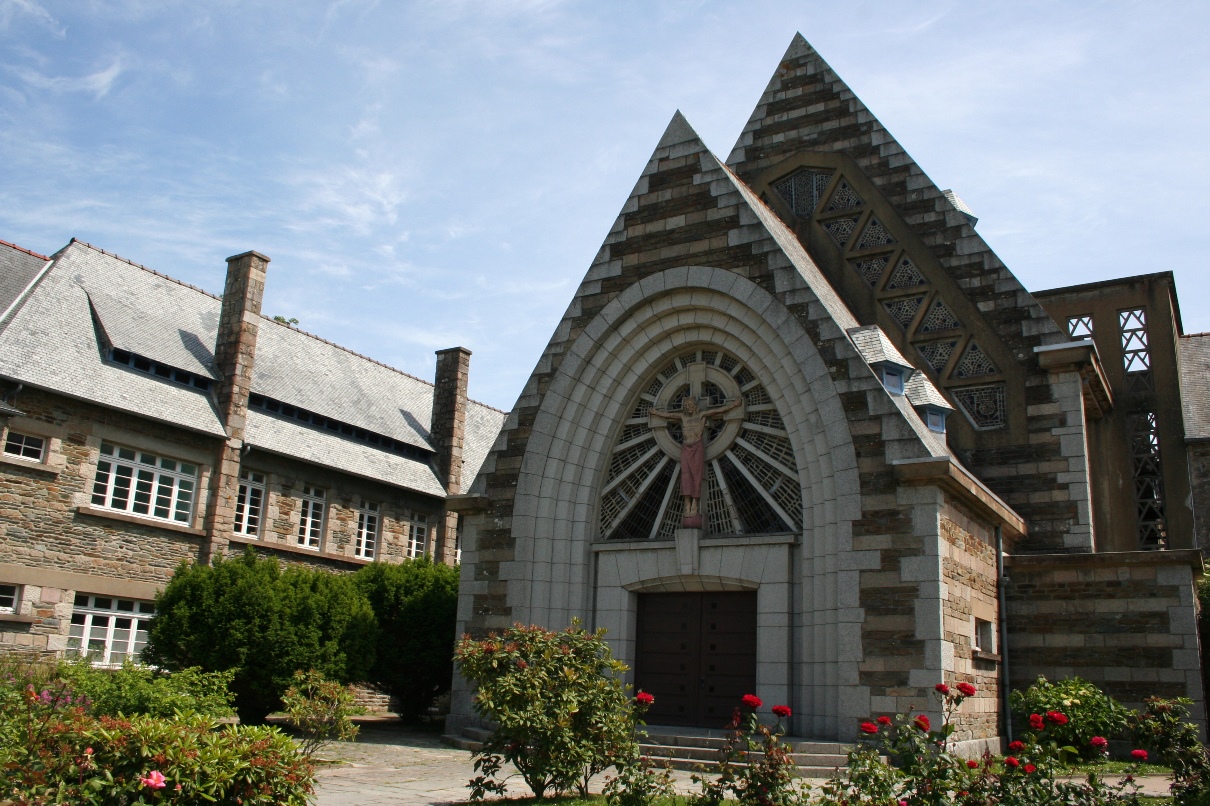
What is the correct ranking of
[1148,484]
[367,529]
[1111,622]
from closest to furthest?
[1111,622]
[1148,484]
[367,529]

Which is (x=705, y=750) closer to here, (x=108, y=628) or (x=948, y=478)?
(x=948, y=478)

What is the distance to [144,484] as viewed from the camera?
811 inches

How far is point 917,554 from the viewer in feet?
42.2

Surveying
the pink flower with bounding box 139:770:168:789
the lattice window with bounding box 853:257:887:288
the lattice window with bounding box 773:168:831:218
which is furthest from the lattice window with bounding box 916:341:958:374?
the pink flower with bounding box 139:770:168:789

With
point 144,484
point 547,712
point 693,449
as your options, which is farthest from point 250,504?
point 547,712

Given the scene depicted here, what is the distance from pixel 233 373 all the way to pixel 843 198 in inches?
530

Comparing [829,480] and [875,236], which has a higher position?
[875,236]

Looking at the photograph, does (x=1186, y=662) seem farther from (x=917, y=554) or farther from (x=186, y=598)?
(x=186, y=598)

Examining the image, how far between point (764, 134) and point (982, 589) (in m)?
10.6

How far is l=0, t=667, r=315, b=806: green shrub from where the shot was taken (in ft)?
22.1

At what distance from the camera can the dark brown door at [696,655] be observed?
1455 centimetres

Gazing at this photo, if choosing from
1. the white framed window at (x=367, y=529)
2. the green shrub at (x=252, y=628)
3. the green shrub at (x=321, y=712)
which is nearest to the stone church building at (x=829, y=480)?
the green shrub at (x=252, y=628)

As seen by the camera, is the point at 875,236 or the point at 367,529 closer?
the point at 875,236

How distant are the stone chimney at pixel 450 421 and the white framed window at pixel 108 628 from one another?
30.4ft
